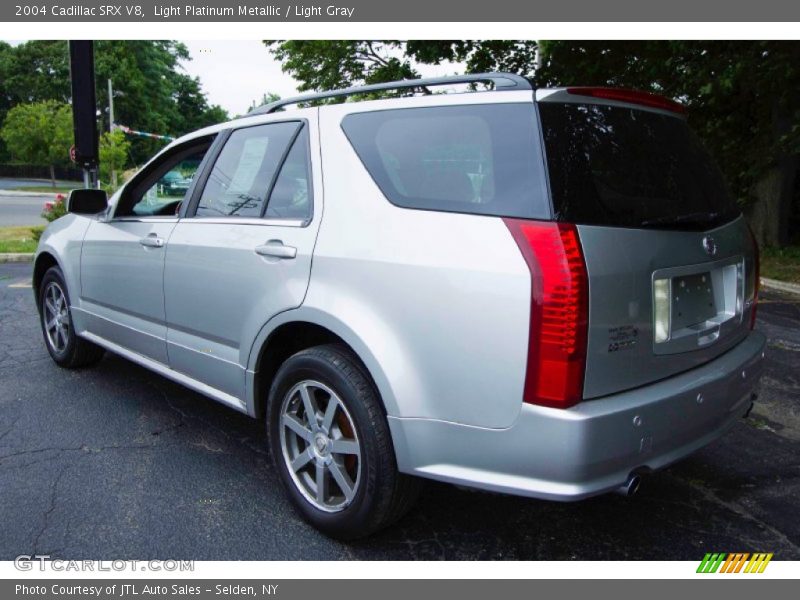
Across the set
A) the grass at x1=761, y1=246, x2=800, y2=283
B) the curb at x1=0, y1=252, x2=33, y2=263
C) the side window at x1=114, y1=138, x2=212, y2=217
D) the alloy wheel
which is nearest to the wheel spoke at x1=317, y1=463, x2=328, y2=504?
the alloy wheel

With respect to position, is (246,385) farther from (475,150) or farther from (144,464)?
(475,150)

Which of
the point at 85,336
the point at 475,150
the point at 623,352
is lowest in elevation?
the point at 85,336

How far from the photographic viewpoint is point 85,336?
4.46 meters

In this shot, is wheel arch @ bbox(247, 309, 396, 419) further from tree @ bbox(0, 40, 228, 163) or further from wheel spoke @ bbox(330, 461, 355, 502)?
tree @ bbox(0, 40, 228, 163)

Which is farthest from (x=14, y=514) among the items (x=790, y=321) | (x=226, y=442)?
(x=790, y=321)

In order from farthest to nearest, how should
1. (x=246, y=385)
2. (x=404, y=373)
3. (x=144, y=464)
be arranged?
(x=144, y=464) < (x=246, y=385) < (x=404, y=373)

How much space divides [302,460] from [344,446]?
0.31 meters

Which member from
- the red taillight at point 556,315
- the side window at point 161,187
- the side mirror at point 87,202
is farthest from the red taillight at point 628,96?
the side mirror at point 87,202

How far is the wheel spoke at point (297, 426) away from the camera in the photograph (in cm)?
269

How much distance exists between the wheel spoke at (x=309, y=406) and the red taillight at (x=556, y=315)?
38.7 inches

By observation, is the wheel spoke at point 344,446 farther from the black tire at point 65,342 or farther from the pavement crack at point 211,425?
the black tire at point 65,342

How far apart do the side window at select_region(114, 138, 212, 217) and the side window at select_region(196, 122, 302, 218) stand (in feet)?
1.24

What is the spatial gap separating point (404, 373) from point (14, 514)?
6.20 feet

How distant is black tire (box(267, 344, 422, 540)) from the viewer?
237 cm
